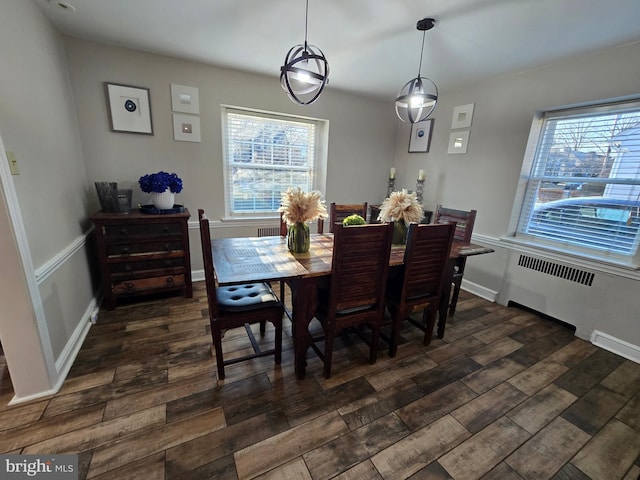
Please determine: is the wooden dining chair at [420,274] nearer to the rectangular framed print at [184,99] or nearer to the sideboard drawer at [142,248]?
the sideboard drawer at [142,248]

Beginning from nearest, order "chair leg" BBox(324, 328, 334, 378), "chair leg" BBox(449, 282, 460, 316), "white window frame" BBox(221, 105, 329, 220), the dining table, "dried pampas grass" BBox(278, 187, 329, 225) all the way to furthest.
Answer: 1. the dining table
2. "chair leg" BBox(324, 328, 334, 378)
3. "dried pampas grass" BBox(278, 187, 329, 225)
4. "chair leg" BBox(449, 282, 460, 316)
5. "white window frame" BBox(221, 105, 329, 220)

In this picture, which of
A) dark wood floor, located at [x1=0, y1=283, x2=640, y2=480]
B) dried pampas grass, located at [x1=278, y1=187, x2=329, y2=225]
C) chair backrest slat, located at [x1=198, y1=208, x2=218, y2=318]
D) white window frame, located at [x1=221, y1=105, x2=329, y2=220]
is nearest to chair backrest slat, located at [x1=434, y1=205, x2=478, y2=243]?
dark wood floor, located at [x1=0, y1=283, x2=640, y2=480]

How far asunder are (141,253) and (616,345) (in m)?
4.29

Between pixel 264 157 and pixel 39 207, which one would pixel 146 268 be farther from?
pixel 264 157

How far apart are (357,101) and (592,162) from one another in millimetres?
2644

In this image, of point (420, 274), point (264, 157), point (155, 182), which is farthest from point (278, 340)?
point (264, 157)

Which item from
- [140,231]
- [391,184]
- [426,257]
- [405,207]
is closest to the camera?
[426,257]

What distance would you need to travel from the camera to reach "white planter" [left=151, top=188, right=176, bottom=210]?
8.21 ft

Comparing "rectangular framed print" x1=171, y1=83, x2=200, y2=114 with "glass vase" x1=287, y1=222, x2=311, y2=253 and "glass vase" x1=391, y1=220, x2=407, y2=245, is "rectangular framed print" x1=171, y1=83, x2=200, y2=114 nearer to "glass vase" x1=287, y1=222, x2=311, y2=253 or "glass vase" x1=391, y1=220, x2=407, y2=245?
"glass vase" x1=287, y1=222, x2=311, y2=253

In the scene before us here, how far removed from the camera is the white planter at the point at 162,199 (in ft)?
8.21

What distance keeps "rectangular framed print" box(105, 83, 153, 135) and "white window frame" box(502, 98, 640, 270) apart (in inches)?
153

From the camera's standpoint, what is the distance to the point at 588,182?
7.72 feet

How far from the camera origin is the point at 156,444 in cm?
129

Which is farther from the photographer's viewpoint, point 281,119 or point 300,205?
point 281,119
